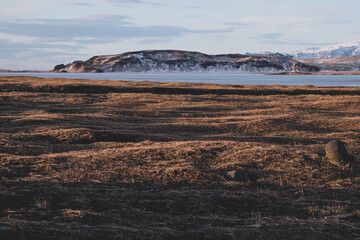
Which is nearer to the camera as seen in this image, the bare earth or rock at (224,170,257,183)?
the bare earth

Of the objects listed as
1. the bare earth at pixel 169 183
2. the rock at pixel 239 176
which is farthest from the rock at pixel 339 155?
the rock at pixel 239 176

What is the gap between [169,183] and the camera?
41.1 ft

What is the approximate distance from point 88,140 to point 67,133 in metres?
1.46

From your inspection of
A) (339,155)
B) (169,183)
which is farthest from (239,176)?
(339,155)

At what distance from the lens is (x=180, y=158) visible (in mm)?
15570

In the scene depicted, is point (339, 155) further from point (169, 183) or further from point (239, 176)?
point (169, 183)

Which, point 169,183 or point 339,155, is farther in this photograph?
point 339,155

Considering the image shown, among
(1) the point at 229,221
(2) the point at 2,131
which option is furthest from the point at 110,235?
(2) the point at 2,131

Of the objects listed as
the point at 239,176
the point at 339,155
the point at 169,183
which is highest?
the point at 339,155

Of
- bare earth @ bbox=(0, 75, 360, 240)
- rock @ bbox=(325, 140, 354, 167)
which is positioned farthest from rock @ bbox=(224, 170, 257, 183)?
rock @ bbox=(325, 140, 354, 167)

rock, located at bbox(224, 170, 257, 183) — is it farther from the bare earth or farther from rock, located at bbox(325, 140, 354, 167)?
rock, located at bbox(325, 140, 354, 167)

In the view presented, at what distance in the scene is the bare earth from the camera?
8500mm

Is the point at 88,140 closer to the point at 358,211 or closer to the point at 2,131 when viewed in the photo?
the point at 2,131

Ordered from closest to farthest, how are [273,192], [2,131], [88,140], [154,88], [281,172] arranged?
1. [273,192]
2. [281,172]
3. [88,140]
4. [2,131]
5. [154,88]
